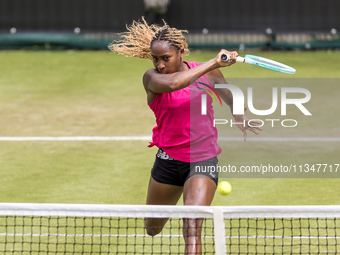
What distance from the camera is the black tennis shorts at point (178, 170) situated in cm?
669

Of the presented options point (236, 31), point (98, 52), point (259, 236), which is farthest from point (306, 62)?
point (259, 236)

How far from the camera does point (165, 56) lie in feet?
21.7

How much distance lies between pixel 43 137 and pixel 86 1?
8210mm

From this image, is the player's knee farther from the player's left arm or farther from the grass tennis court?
the grass tennis court

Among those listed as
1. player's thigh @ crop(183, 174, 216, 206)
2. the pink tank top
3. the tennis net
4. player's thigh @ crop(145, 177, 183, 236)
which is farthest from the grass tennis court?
player's thigh @ crop(183, 174, 216, 206)

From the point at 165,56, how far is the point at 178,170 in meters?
1.19

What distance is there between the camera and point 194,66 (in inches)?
273

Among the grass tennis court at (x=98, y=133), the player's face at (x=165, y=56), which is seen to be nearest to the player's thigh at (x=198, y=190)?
the player's face at (x=165, y=56)

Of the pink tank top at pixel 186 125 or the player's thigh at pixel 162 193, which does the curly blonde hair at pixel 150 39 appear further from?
the player's thigh at pixel 162 193

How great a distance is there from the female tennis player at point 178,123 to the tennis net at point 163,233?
0.42m

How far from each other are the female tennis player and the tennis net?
16.6 inches

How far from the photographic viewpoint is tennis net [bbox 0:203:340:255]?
570 centimetres

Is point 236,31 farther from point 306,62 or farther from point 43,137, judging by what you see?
point 43,137

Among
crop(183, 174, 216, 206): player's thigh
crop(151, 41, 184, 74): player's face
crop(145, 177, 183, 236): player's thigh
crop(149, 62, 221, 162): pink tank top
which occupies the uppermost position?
crop(151, 41, 184, 74): player's face
